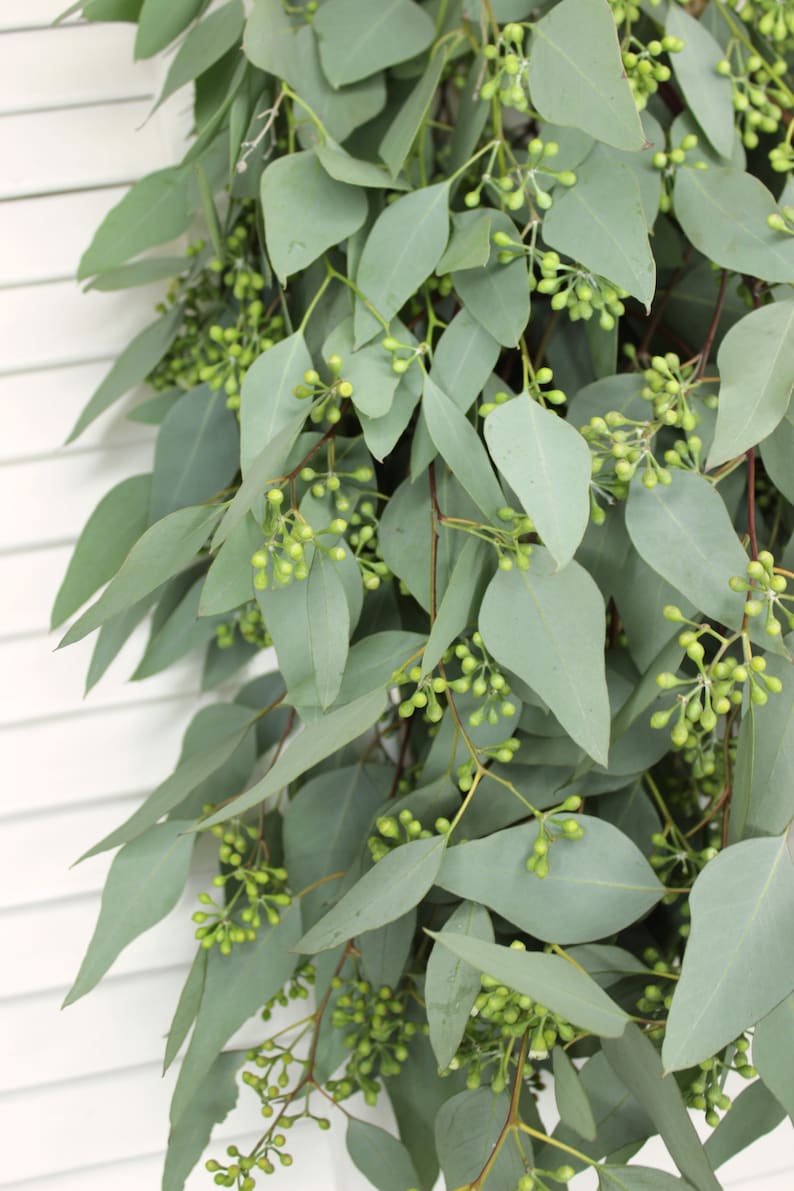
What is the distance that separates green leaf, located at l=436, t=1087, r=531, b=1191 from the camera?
56 centimetres

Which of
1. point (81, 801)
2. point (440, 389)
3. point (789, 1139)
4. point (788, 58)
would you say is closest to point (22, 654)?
point (81, 801)

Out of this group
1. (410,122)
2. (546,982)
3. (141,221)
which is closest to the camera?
(546,982)

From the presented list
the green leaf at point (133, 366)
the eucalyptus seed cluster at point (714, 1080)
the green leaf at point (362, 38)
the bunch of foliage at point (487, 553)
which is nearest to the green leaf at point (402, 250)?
→ the bunch of foliage at point (487, 553)

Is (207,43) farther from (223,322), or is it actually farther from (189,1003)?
(189,1003)

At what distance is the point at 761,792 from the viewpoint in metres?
0.50

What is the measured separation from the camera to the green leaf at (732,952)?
449 millimetres

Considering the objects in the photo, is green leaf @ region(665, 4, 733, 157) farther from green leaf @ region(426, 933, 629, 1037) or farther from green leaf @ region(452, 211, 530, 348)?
green leaf @ region(426, 933, 629, 1037)

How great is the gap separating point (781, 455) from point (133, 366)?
1.40 ft

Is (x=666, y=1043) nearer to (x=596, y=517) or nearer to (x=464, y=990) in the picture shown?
(x=464, y=990)

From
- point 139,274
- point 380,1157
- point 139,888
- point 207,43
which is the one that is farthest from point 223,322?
point 380,1157

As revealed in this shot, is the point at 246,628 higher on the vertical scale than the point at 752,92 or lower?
lower

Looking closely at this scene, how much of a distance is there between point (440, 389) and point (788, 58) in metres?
0.35

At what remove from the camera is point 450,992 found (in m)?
0.52

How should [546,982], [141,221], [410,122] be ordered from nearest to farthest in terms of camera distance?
[546,982], [410,122], [141,221]
